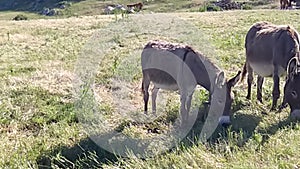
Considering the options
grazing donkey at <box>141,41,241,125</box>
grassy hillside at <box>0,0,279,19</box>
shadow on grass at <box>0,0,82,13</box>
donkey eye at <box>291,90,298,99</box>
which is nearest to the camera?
grazing donkey at <box>141,41,241,125</box>

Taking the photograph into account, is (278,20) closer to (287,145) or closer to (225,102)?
(225,102)

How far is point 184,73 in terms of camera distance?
6.92 meters

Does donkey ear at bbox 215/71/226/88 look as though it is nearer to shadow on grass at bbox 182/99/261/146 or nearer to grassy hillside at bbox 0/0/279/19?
shadow on grass at bbox 182/99/261/146

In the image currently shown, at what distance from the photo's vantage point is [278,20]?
799 inches

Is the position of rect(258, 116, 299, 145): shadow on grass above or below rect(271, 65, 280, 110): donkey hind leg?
below

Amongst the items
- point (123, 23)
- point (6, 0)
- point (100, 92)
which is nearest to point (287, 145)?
point (100, 92)

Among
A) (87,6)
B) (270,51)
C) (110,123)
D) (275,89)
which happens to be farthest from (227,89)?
(87,6)

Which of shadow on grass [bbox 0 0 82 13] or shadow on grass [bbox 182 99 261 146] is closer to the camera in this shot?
shadow on grass [bbox 182 99 261 146]

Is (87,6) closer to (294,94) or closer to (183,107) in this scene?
(183,107)

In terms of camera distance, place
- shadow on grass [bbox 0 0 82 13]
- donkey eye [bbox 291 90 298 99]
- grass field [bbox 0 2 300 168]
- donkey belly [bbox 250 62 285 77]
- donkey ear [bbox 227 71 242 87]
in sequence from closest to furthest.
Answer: grass field [bbox 0 2 300 168] → donkey ear [bbox 227 71 242 87] → donkey eye [bbox 291 90 298 99] → donkey belly [bbox 250 62 285 77] → shadow on grass [bbox 0 0 82 13]

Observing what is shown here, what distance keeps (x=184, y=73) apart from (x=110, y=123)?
1.46 meters

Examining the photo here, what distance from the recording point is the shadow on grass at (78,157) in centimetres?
581

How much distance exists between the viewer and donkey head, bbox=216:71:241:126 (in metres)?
6.48

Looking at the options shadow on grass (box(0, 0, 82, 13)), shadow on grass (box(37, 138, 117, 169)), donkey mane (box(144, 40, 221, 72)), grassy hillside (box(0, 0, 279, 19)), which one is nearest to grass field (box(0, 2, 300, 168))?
shadow on grass (box(37, 138, 117, 169))
